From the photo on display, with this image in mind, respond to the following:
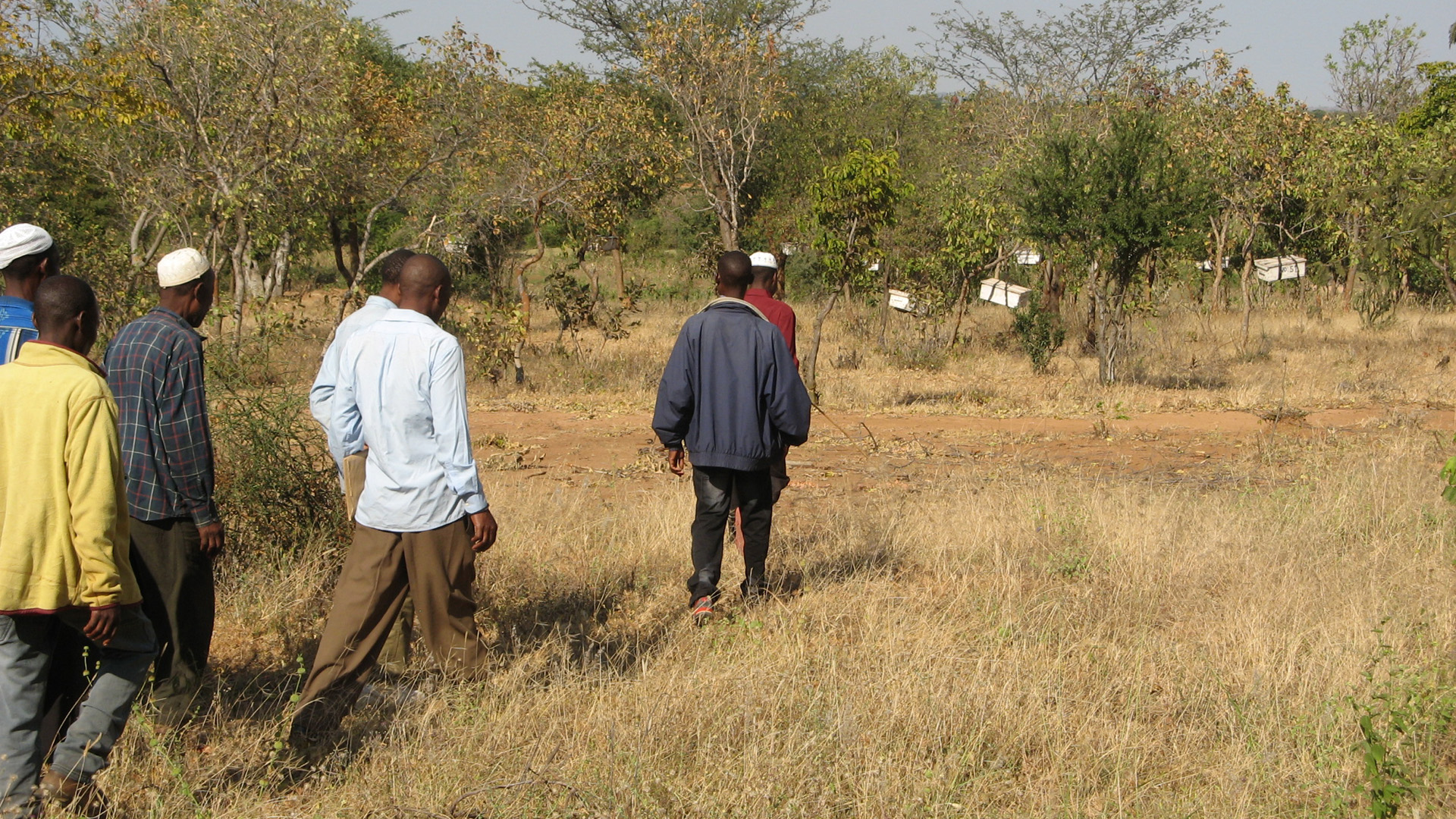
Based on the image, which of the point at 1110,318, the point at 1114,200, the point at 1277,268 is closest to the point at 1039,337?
the point at 1110,318

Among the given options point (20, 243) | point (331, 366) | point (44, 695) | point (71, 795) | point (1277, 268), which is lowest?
point (71, 795)

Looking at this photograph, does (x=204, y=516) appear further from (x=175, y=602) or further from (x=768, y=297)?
(x=768, y=297)

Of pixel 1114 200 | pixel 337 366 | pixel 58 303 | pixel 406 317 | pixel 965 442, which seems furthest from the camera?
pixel 1114 200

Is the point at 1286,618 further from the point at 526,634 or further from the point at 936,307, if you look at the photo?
the point at 936,307

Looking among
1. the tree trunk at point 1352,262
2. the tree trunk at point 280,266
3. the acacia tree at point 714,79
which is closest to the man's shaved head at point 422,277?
the acacia tree at point 714,79

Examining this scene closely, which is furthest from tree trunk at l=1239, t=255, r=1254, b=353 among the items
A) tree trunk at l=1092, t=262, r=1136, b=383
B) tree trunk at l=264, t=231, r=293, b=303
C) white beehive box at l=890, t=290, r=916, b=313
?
tree trunk at l=264, t=231, r=293, b=303

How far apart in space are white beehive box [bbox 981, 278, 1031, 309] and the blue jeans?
21.3 m

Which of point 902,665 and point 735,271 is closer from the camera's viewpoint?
point 902,665

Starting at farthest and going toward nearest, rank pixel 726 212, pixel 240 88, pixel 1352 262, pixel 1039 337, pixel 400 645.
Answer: pixel 1352 262
pixel 726 212
pixel 1039 337
pixel 240 88
pixel 400 645

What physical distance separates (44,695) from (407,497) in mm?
1041

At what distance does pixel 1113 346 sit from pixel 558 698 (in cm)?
1320

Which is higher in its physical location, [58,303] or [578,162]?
[578,162]

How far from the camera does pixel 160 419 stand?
10.9 feet

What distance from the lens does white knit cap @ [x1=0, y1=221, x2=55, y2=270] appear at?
135 inches
